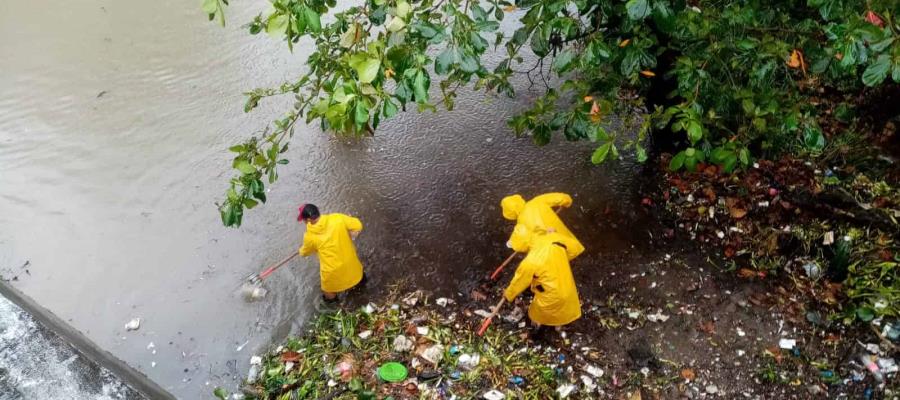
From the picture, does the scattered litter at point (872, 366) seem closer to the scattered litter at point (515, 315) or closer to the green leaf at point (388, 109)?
the scattered litter at point (515, 315)

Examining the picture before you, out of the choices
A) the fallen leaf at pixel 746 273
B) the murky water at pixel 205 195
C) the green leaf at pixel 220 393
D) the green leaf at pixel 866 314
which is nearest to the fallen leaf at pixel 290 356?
the murky water at pixel 205 195

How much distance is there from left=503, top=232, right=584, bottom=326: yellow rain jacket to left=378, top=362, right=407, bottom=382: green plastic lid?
2.60 ft

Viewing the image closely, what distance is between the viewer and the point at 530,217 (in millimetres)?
3766

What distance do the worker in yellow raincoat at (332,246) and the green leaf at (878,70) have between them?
117 inches

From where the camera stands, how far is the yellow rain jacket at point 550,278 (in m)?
3.54

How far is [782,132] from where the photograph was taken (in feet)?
10.9

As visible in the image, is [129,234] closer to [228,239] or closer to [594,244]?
[228,239]

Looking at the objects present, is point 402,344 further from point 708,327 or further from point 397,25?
point 397,25

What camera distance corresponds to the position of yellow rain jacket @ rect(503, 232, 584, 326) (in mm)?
3541

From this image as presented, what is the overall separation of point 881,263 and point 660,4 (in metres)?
2.65

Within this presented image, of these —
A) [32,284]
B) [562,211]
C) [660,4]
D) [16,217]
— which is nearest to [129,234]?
[32,284]

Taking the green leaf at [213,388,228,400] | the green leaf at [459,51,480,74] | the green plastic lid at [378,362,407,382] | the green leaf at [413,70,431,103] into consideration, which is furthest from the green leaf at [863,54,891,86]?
the green leaf at [213,388,228,400]

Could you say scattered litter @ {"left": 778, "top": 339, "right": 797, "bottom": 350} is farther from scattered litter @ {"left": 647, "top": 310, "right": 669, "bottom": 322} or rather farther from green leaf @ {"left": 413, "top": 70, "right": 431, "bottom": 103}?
green leaf @ {"left": 413, "top": 70, "right": 431, "bottom": 103}

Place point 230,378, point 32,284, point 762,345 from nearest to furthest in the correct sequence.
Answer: point 762,345 → point 230,378 → point 32,284
